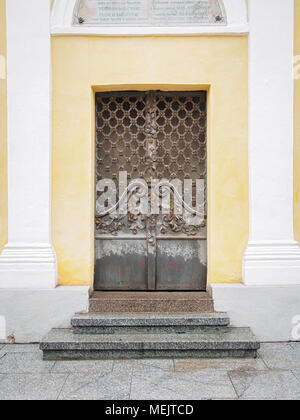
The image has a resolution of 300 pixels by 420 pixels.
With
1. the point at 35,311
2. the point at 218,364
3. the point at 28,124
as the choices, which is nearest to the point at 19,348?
the point at 35,311

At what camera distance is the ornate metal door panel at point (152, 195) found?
5723mm

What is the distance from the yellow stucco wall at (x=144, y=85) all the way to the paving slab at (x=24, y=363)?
1.06 m

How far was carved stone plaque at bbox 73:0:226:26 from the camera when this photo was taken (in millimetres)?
5457

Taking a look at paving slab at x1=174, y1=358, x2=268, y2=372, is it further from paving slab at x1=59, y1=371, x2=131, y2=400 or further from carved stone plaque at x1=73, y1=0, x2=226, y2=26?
carved stone plaque at x1=73, y1=0, x2=226, y2=26

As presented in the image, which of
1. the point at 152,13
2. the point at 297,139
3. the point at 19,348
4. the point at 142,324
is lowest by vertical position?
the point at 19,348

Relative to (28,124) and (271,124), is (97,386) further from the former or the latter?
(271,124)

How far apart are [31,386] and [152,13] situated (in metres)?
4.80

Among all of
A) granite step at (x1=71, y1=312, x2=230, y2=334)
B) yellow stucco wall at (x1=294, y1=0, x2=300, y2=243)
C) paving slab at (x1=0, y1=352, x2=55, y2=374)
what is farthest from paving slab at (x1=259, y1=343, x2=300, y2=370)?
paving slab at (x1=0, y1=352, x2=55, y2=374)

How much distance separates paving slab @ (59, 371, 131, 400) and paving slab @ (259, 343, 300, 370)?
1.63 meters

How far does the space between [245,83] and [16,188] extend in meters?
3.34

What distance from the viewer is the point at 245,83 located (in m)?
5.39

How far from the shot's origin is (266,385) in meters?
3.95
